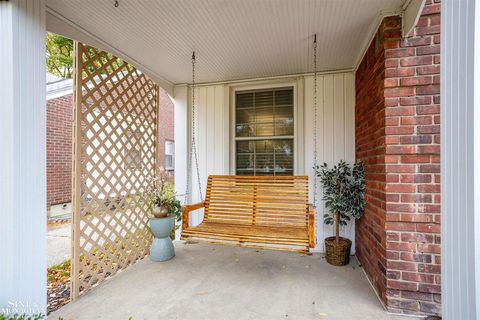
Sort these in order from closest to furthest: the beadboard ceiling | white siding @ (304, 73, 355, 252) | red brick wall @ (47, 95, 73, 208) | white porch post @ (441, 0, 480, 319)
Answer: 1. white porch post @ (441, 0, 480, 319)
2. the beadboard ceiling
3. white siding @ (304, 73, 355, 252)
4. red brick wall @ (47, 95, 73, 208)

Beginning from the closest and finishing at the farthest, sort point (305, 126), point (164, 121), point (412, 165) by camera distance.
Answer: point (412, 165) → point (305, 126) → point (164, 121)

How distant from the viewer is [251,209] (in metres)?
3.14

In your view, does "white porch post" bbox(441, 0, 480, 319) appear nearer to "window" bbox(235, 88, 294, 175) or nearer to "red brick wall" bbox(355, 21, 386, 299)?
"red brick wall" bbox(355, 21, 386, 299)

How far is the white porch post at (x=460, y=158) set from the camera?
3.01 ft

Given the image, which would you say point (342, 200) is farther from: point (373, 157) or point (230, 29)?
point (230, 29)

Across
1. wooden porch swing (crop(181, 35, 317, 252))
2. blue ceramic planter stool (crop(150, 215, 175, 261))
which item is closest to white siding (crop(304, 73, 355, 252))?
Answer: wooden porch swing (crop(181, 35, 317, 252))

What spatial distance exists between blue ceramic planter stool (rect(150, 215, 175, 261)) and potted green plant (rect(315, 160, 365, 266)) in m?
2.00

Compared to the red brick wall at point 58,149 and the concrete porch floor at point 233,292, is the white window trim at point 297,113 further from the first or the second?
the red brick wall at point 58,149

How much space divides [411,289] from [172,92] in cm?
389

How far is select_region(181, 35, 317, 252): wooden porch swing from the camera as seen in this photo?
2578 millimetres

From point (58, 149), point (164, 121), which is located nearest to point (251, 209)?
point (58, 149)

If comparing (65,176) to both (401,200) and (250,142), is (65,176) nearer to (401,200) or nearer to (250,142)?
(250,142)

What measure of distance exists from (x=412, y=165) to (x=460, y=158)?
117 centimetres

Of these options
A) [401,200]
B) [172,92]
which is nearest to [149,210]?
[172,92]
